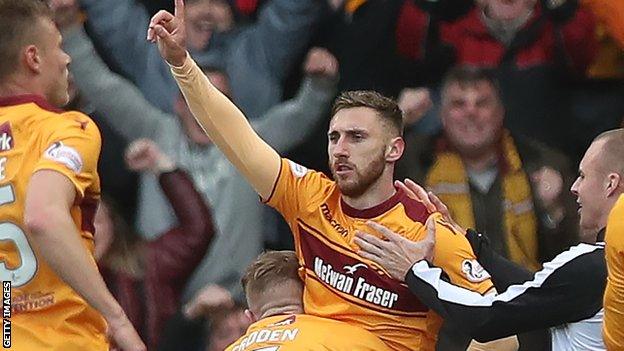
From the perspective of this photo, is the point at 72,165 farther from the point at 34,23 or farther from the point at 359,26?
the point at 359,26

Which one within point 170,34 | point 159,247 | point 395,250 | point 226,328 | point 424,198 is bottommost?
point 226,328

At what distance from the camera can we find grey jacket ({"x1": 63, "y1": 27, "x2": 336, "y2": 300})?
6.38 metres

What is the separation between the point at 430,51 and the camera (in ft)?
20.6

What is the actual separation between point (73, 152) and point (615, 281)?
150 cm

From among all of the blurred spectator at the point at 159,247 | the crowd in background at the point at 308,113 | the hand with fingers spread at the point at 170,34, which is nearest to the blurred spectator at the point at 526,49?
the crowd in background at the point at 308,113

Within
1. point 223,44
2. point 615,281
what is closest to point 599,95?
point 223,44

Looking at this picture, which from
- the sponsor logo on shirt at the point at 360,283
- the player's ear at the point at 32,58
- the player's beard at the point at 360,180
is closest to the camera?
the player's ear at the point at 32,58

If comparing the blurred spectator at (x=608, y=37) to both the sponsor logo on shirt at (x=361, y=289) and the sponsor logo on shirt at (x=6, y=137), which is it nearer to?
the sponsor logo on shirt at (x=361, y=289)

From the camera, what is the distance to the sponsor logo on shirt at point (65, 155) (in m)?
4.05

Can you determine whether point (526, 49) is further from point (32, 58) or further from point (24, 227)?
point (24, 227)

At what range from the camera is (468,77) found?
623cm

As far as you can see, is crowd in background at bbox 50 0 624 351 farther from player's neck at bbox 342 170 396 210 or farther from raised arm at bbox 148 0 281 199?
raised arm at bbox 148 0 281 199

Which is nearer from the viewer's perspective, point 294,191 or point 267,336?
point 267,336

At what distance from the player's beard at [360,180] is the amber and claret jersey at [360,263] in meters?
0.07
